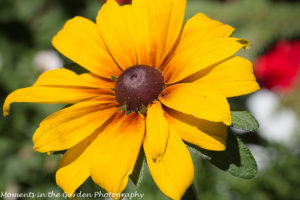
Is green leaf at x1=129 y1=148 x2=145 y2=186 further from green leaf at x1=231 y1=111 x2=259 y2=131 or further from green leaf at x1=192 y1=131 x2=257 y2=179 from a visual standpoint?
green leaf at x1=231 y1=111 x2=259 y2=131

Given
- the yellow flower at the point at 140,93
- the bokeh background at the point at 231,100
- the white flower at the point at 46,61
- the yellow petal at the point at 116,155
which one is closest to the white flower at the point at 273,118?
the bokeh background at the point at 231,100

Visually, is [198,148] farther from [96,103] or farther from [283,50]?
[283,50]

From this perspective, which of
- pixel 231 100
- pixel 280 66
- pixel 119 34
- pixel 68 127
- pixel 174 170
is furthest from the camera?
pixel 280 66

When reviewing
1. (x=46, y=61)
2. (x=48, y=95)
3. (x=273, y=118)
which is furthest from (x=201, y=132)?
(x=46, y=61)

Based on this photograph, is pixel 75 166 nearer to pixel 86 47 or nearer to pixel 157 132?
pixel 157 132

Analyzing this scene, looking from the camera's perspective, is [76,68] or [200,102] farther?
[76,68]

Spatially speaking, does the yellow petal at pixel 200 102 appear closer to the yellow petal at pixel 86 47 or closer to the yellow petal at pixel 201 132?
the yellow petal at pixel 201 132
